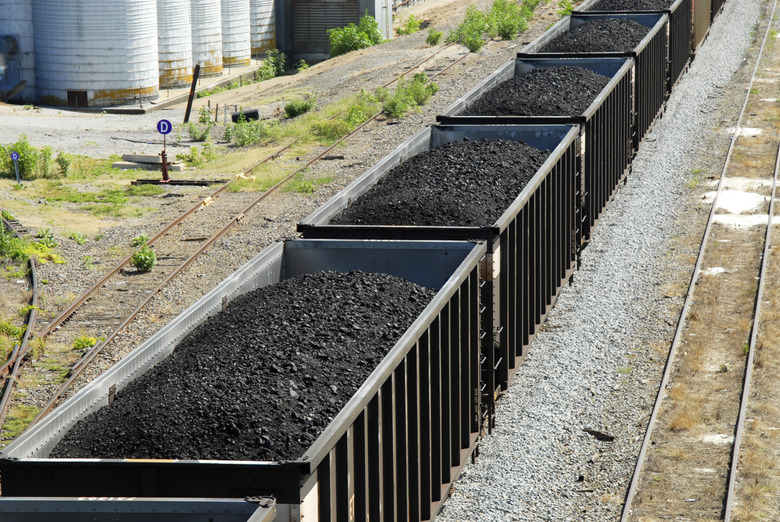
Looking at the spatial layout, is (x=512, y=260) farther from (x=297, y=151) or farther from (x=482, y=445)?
(x=297, y=151)

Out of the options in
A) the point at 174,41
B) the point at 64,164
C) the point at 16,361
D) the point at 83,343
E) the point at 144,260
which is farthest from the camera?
the point at 174,41

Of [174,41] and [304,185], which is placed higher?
[174,41]

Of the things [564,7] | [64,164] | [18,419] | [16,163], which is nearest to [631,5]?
[564,7]

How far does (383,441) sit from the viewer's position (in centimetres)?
710

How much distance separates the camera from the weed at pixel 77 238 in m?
21.0

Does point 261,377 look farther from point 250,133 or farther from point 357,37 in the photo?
point 357,37

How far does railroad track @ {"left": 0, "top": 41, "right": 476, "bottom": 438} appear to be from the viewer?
14503mm

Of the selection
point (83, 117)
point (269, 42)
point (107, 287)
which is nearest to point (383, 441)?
point (107, 287)

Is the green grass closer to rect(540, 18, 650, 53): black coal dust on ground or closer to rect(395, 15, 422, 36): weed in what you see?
rect(540, 18, 650, 53): black coal dust on ground

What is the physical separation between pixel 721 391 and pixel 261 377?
8462 millimetres

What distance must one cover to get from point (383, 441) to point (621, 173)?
1299 centimetres

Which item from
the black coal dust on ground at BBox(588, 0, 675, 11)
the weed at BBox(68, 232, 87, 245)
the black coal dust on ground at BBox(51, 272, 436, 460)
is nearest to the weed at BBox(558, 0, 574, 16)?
the black coal dust on ground at BBox(588, 0, 675, 11)

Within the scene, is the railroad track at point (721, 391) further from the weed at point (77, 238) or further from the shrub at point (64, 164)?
the shrub at point (64, 164)

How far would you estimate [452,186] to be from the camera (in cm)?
1187
